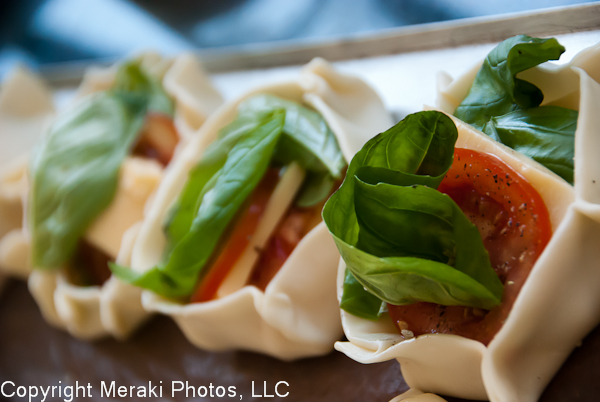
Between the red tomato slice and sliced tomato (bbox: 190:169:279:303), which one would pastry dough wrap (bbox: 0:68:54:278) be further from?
the red tomato slice

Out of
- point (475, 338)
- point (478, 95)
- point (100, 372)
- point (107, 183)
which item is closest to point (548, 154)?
point (478, 95)

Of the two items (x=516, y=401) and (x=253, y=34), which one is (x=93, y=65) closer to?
(x=253, y=34)

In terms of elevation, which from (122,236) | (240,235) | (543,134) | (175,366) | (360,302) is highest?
(543,134)

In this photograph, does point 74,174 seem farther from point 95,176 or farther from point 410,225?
point 410,225

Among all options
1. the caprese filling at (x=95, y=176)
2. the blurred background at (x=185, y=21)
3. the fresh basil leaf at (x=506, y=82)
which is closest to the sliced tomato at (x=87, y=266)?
the caprese filling at (x=95, y=176)

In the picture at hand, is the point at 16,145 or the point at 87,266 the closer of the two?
the point at 87,266

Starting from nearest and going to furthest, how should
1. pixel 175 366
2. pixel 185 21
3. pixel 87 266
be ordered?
1. pixel 175 366
2. pixel 87 266
3. pixel 185 21

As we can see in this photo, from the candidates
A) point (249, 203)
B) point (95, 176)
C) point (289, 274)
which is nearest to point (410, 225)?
point (289, 274)
